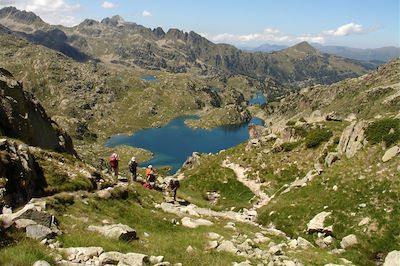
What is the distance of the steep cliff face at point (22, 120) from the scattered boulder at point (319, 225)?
26093 millimetres

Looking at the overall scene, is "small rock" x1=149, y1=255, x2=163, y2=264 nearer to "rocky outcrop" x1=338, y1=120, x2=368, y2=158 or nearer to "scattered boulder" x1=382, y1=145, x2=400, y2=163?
"scattered boulder" x1=382, y1=145, x2=400, y2=163

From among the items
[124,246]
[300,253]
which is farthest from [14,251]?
[300,253]

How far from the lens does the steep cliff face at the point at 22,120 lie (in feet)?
119

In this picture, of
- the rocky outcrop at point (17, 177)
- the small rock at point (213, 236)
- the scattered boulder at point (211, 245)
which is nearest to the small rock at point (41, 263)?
the rocky outcrop at point (17, 177)

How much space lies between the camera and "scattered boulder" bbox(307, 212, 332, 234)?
1369 inches

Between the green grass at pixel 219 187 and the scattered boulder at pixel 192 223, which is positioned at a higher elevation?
the scattered boulder at pixel 192 223

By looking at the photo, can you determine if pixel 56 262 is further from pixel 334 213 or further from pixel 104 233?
pixel 334 213

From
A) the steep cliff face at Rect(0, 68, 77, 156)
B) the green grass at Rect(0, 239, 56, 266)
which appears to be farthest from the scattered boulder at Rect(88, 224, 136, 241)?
the steep cliff face at Rect(0, 68, 77, 156)

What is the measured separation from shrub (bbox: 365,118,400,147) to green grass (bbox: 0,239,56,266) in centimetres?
3767

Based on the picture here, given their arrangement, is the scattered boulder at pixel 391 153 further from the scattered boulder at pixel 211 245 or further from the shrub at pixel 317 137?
the scattered boulder at pixel 211 245

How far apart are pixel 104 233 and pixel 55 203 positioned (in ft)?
16.2

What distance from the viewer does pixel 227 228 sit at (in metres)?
30.8

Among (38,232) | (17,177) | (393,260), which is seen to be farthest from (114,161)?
(393,260)

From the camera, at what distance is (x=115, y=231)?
21.5m
